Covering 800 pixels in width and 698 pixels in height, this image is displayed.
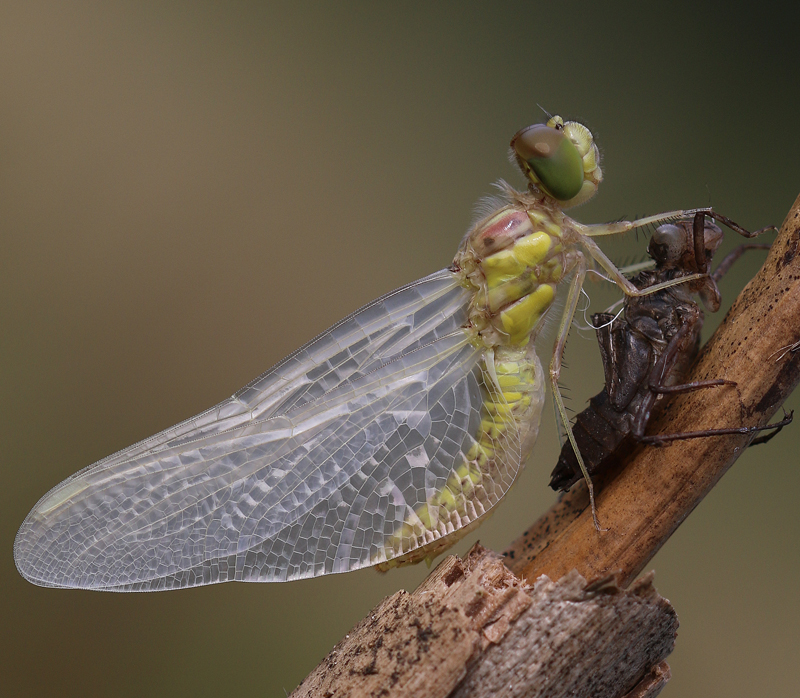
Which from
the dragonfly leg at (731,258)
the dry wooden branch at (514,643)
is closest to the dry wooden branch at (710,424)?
the dry wooden branch at (514,643)

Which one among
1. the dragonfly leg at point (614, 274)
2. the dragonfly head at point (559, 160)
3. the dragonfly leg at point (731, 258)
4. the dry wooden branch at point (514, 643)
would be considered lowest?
the dry wooden branch at point (514, 643)

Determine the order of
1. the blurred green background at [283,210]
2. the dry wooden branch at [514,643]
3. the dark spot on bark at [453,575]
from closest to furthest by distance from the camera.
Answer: the dry wooden branch at [514,643] → the dark spot on bark at [453,575] → the blurred green background at [283,210]

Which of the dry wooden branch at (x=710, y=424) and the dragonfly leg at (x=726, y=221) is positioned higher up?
the dragonfly leg at (x=726, y=221)

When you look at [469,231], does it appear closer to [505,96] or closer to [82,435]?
[505,96]

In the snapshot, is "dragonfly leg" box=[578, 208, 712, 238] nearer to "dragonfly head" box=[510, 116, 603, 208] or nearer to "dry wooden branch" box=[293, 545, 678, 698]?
"dragonfly head" box=[510, 116, 603, 208]

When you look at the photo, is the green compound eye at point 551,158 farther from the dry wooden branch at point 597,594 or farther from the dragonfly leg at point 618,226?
the dry wooden branch at point 597,594

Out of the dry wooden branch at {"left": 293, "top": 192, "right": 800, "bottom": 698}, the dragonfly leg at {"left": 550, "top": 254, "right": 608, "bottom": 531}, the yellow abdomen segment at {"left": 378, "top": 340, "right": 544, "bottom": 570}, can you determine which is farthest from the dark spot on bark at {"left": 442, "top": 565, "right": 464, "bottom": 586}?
the dragonfly leg at {"left": 550, "top": 254, "right": 608, "bottom": 531}

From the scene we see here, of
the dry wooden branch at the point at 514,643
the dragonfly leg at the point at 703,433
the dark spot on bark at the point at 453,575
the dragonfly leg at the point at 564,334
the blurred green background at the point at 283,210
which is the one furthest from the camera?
the blurred green background at the point at 283,210
